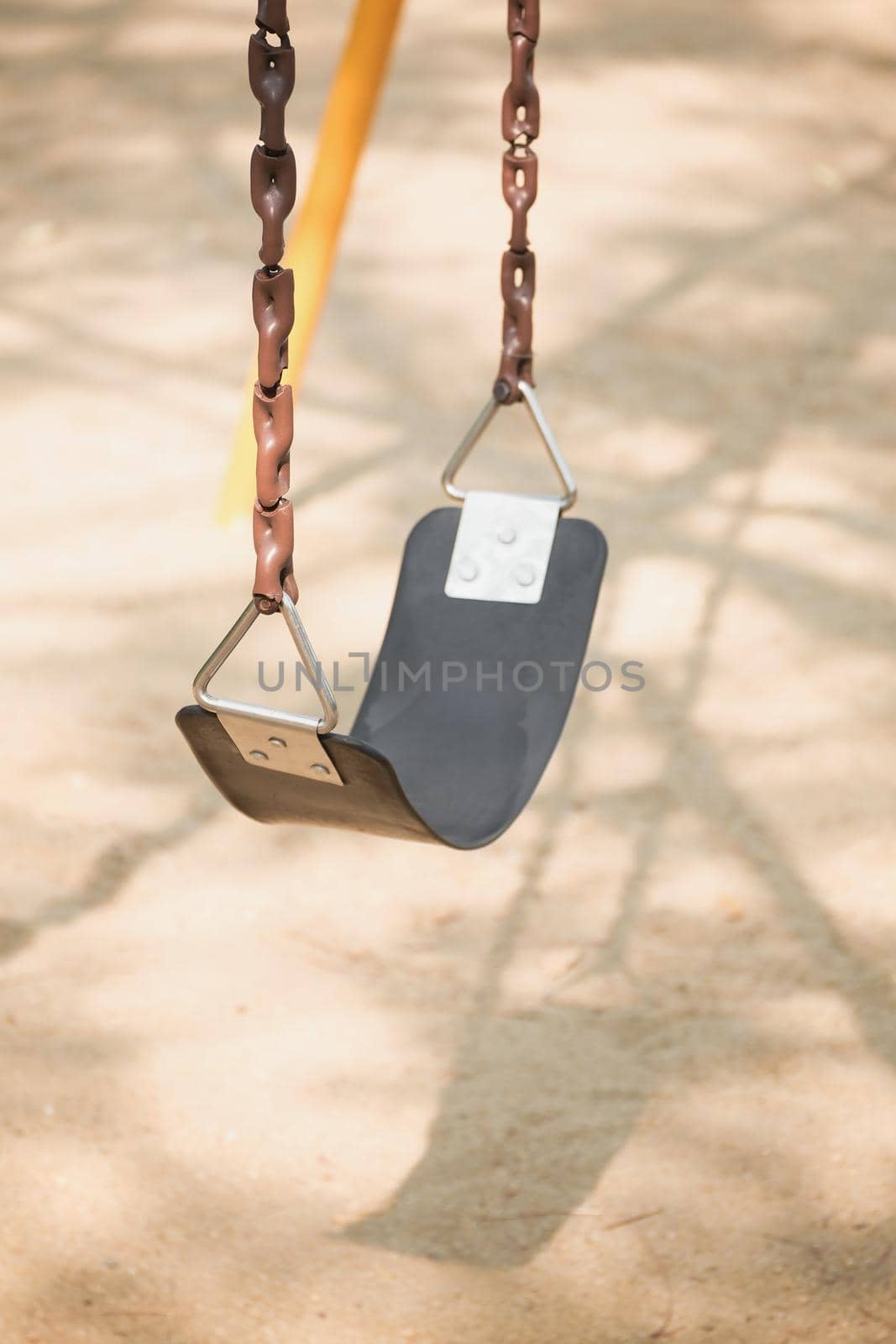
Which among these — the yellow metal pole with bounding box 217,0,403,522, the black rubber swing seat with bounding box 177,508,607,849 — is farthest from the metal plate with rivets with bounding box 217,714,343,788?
the yellow metal pole with bounding box 217,0,403,522

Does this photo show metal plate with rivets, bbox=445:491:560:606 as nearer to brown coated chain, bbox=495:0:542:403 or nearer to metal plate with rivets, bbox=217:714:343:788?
brown coated chain, bbox=495:0:542:403

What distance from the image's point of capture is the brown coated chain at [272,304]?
768 millimetres

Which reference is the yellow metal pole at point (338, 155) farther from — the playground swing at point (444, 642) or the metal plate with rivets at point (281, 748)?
the metal plate with rivets at point (281, 748)

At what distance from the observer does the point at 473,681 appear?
1.31 m

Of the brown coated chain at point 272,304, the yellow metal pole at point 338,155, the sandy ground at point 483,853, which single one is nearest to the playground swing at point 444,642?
the brown coated chain at point 272,304

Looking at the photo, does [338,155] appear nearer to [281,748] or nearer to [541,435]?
[541,435]

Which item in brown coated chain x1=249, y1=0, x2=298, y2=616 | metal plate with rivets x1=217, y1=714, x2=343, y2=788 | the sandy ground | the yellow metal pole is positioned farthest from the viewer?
the yellow metal pole

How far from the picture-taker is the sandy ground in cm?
120

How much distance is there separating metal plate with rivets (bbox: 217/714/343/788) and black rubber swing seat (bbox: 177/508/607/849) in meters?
0.21

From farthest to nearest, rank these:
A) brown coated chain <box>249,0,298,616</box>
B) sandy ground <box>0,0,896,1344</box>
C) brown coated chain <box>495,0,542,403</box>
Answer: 1. sandy ground <box>0,0,896,1344</box>
2. brown coated chain <box>495,0,542,403</box>
3. brown coated chain <box>249,0,298,616</box>

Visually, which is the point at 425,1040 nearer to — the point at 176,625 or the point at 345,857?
the point at 345,857

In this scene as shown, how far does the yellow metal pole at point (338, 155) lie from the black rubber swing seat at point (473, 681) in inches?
26.8

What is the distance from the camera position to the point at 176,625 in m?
1.97

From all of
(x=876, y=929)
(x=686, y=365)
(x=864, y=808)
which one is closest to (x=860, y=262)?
(x=686, y=365)
